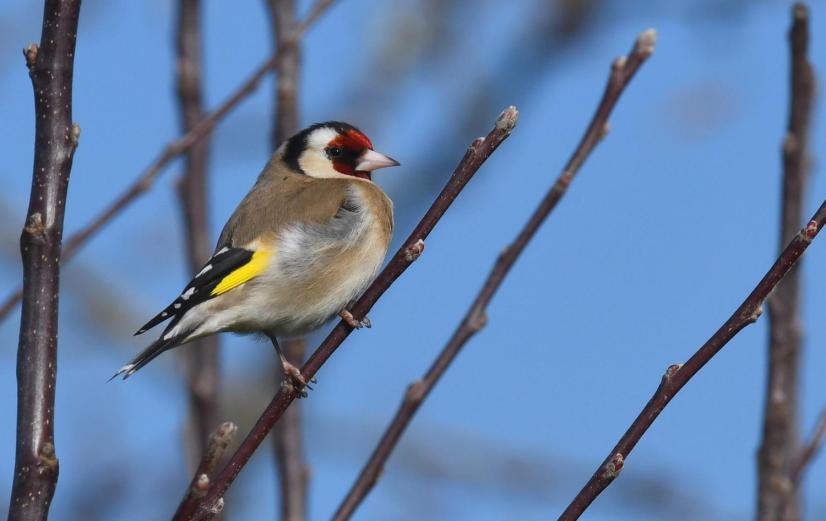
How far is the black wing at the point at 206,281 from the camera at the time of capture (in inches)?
152

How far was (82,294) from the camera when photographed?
990 centimetres

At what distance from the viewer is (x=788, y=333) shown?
329cm

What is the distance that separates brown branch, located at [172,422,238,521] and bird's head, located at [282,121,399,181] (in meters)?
2.97

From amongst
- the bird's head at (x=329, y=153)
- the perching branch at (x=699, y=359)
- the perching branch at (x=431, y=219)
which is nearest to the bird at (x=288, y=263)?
the bird's head at (x=329, y=153)

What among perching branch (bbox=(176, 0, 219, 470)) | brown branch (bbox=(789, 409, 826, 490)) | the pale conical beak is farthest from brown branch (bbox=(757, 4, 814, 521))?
the pale conical beak

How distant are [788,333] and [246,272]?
183cm

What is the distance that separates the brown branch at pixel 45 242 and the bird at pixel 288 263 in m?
1.35

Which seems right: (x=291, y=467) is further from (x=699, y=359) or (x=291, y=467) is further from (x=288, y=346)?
(x=699, y=359)

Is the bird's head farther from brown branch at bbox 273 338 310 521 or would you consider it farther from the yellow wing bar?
brown branch at bbox 273 338 310 521

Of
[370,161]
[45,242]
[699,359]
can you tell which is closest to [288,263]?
[370,161]

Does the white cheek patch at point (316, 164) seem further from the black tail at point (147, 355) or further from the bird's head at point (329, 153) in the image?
the black tail at point (147, 355)

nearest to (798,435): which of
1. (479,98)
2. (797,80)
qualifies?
(797,80)

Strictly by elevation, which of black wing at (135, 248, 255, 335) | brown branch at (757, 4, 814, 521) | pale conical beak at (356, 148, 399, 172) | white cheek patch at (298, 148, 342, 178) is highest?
brown branch at (757, 4, 814, 521)

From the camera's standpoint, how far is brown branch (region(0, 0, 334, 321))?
11.6 feet
